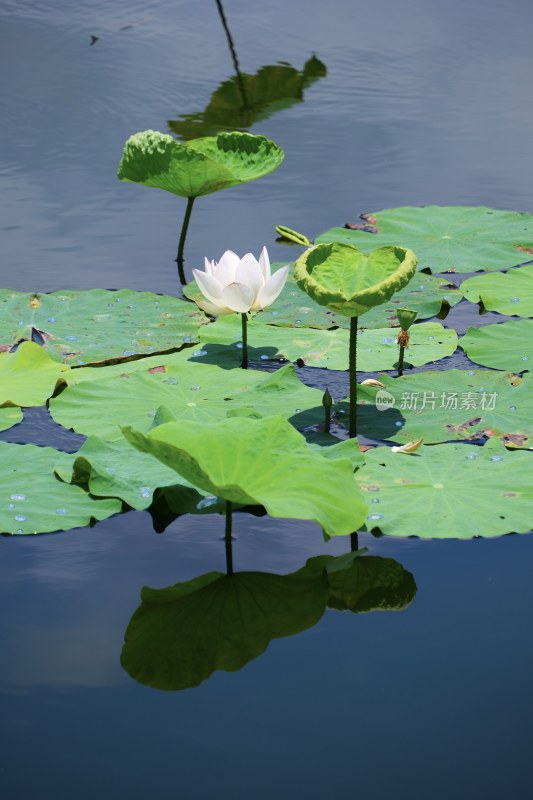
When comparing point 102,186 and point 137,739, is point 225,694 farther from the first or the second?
point 102,186

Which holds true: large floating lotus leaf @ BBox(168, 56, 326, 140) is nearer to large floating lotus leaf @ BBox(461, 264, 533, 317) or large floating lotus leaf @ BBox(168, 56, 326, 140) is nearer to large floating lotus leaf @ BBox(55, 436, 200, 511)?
large floating lotus leaf @ BBox(461, 264, 533, 317)

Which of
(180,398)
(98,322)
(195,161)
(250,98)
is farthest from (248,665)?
(250,98)

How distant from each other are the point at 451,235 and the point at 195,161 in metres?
0.77

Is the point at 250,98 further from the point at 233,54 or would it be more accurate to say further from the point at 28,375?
the point at 28,375

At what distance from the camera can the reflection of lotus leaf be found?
1.53m

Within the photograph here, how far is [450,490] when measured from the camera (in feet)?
6.15

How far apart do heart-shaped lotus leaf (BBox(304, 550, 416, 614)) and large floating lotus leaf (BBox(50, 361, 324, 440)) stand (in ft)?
1.48

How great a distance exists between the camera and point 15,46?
5027mm

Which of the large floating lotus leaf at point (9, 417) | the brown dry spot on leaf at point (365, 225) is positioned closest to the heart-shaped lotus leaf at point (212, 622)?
the large floating lotus leaf at point (9, 417)

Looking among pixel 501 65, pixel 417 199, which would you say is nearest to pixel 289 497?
pixel 417 199

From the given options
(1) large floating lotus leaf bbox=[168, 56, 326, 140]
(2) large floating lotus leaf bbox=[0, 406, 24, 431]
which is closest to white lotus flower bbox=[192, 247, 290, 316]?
(2) large floating lotus leaf bbox=[0, 406, 24, 431]

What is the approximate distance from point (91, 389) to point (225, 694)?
96 cm

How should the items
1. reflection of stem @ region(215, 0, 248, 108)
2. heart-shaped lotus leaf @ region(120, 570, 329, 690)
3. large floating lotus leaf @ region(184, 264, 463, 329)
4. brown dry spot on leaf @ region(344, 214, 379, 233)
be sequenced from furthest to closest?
1. reflection of stem @ region(215, 0, 248, 108)
2. brown dry spot on leaf @ region(344, 214, 379, 233)
3. large floating lotus leaf @ region(184, 264, 463, 329)
4. heart-shaped lotus leaf @ region(120, 570, 329, 690)

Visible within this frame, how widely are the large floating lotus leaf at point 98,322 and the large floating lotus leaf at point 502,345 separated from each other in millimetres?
641
